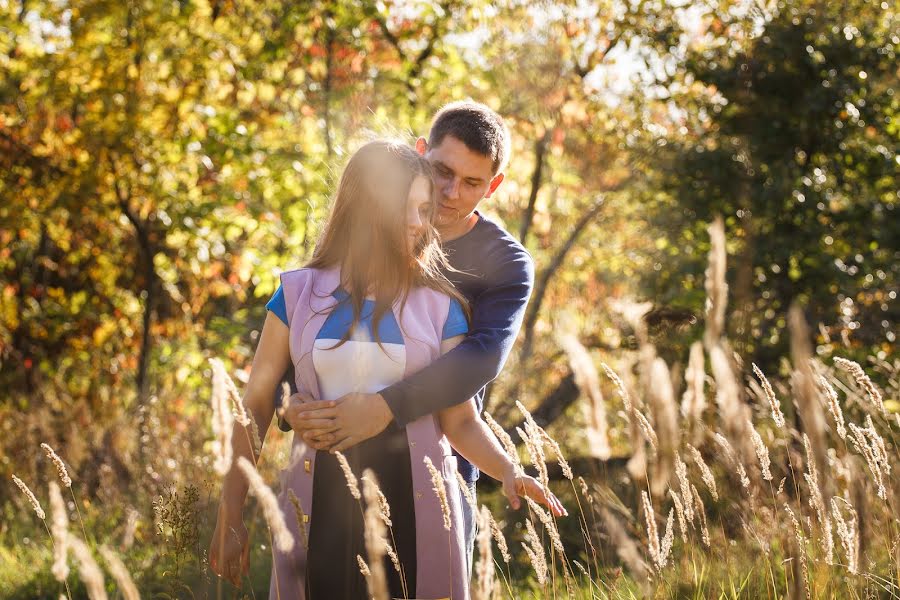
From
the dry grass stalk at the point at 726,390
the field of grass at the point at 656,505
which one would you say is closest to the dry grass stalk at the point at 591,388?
the field of grass at the point at 656,505

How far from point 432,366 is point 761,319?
4.63 meters

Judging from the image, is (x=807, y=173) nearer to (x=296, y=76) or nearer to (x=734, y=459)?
(x=296, y=76)

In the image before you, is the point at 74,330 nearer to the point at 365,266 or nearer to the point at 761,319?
the point at 761,319

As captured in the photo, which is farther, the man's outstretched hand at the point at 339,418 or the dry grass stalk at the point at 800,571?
the man's outstretched hand at the point at 339,418

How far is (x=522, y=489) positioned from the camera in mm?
2180

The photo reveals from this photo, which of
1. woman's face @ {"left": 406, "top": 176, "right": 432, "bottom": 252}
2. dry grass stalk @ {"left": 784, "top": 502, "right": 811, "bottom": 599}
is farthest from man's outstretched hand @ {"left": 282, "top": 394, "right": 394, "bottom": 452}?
dry grass stalk @ {"left": 784, "top": 502, "right": 811, "bottom": 599}

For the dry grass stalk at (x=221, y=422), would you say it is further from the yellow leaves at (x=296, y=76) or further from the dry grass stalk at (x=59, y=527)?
the yellow leaves at (x=296, y=76)

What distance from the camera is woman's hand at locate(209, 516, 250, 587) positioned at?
209cm

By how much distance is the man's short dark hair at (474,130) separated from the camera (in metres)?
2.69

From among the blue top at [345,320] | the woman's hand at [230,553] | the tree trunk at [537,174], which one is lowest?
the woman's hand at [230,553]

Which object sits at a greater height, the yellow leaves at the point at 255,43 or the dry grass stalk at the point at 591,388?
the yellow leaves at the point at 255,43

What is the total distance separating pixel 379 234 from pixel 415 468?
0.55 meters

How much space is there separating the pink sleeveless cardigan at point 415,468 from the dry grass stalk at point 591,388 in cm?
51

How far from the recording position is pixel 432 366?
215 cm
